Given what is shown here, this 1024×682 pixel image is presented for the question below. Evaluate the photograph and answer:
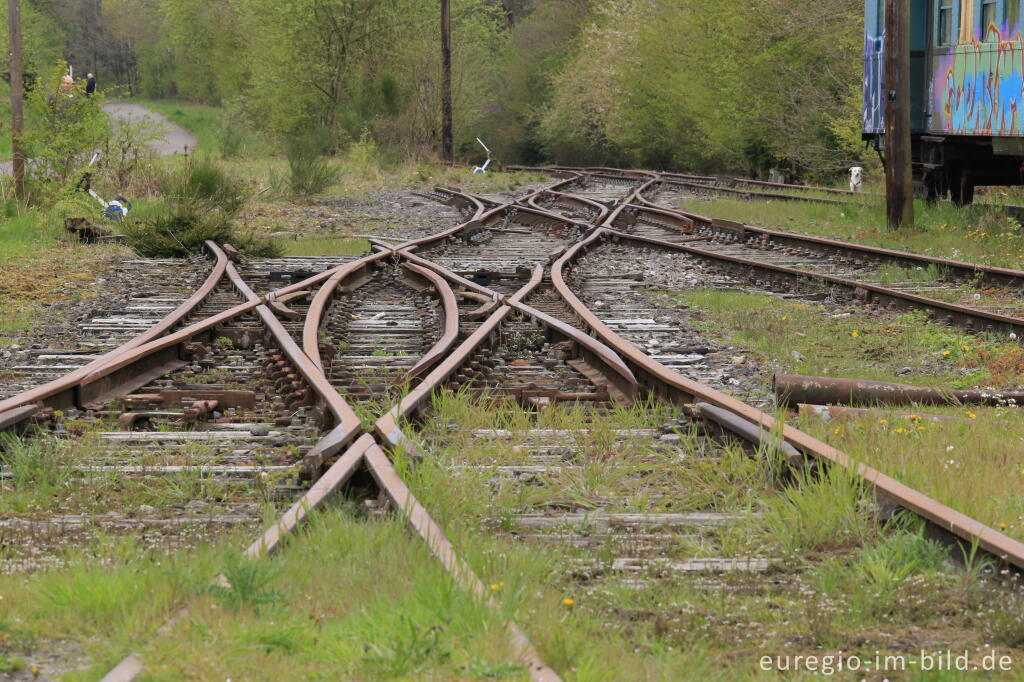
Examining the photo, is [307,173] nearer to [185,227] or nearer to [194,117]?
[185,227]

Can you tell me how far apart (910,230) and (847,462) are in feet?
39.4

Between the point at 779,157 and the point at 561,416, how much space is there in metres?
28.2

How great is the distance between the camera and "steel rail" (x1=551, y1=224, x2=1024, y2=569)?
12.6 ft

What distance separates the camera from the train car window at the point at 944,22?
1742cm

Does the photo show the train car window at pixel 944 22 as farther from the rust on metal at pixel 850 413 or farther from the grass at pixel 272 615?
the grass at pixel 272 615

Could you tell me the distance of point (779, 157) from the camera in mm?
33000

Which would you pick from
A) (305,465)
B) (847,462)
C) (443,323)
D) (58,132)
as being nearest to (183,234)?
(58,132)

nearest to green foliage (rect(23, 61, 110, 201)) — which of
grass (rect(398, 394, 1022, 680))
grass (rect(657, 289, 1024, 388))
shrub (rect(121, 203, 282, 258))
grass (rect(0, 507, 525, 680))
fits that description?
shrub (rect(121, 203, 282, 258))

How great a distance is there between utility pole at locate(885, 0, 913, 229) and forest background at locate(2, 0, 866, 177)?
9.15m

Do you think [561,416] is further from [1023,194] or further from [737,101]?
[737,101]

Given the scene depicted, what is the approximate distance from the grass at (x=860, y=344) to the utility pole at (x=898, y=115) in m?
5.77

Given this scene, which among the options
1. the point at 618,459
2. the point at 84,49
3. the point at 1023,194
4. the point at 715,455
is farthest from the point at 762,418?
the point at 84,49

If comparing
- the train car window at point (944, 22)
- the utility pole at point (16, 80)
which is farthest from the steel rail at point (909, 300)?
the utility pole at point (16, 80)

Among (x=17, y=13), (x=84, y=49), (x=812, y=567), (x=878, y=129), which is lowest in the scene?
(x=812, y=567)
